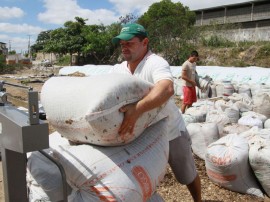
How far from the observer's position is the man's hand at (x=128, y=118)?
59.5 inches

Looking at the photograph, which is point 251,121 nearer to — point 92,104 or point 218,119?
point 218,119

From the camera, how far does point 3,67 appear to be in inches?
1021

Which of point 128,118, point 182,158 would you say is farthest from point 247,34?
point 128,118

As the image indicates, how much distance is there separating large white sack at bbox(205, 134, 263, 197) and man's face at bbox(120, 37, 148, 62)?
135 cm

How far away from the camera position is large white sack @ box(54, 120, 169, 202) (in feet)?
4.77

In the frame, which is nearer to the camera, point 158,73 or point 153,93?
point 153,93

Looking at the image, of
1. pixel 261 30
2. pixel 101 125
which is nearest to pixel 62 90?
pixel 101 125

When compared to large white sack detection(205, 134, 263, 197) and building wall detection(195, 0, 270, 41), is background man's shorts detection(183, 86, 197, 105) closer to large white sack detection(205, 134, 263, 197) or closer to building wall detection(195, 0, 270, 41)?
large white sack detection(205, 134, 263, 197)

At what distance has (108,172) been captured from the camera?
4.86 ft

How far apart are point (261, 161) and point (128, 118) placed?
1772mm

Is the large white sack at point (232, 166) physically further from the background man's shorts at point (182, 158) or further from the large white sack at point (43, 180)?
the large white sack at point (43, 180)

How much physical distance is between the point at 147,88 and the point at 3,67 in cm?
2680

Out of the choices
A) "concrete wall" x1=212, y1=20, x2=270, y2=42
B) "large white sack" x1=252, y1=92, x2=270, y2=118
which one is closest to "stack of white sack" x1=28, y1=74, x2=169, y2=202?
"large white sack" x1=252, y1=92, x2=270, y2=118

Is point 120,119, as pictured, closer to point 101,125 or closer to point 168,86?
point 101,125
